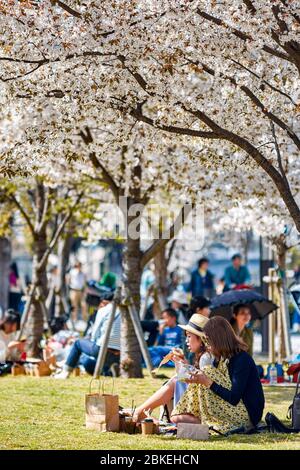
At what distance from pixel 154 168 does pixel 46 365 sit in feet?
11.9

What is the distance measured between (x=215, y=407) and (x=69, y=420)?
6.21 feet

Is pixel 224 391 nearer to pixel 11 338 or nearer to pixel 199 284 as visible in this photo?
pixel 11 338

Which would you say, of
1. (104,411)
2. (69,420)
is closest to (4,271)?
(69,420)

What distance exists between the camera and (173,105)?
12.3 meters

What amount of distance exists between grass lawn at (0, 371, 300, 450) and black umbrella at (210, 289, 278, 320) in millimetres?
1621

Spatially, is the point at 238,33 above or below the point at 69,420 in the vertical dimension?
above

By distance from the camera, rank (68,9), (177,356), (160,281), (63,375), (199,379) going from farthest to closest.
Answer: (160,281), (63,375), (68,9), (177,356), (199,379)

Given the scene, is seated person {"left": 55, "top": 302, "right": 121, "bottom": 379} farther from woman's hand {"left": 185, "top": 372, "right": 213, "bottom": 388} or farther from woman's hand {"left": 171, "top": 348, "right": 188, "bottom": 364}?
woman's hand {"left": 185, "top": 372, "right": 213, "bottom": 388}

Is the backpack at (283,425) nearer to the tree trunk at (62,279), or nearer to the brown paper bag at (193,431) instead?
the brown paper bag at (193,431)

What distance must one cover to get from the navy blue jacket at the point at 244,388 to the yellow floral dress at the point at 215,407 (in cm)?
6

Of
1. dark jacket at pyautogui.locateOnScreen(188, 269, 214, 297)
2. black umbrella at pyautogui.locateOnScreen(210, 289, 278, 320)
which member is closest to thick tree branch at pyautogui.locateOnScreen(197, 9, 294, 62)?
black umbrella at pyautogui.locateOnScreen(210, 289, 278, 320)

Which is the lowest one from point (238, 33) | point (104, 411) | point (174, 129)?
point (104, 411)

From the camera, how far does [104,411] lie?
11.0 m
